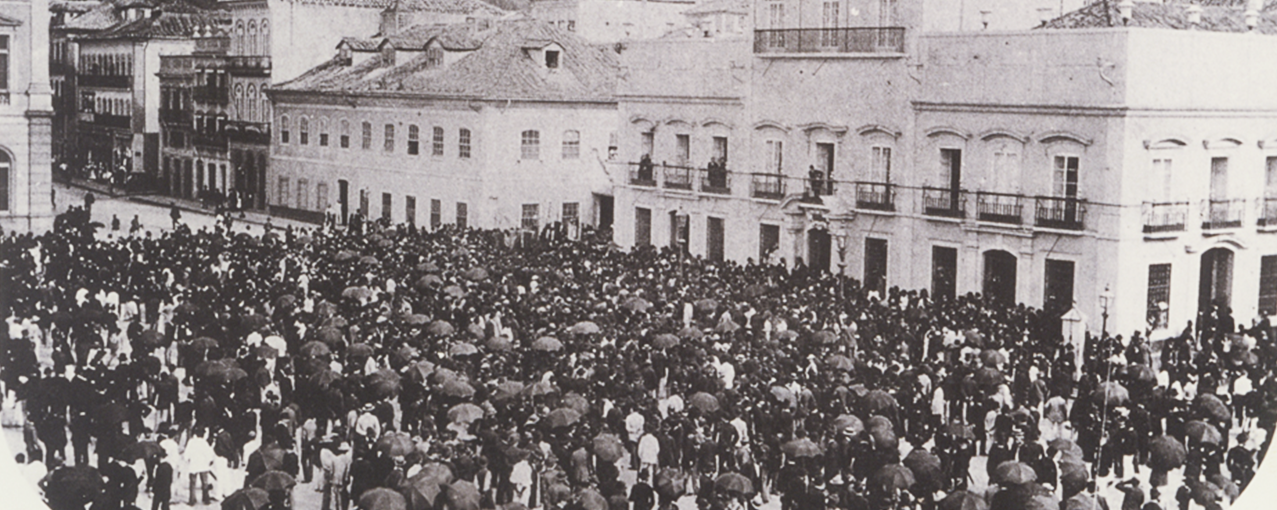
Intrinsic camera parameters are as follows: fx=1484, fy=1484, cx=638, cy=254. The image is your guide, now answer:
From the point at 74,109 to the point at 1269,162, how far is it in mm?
44196

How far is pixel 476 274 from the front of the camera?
124 feet

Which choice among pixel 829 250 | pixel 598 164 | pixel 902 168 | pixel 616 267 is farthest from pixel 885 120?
pixel 598 164

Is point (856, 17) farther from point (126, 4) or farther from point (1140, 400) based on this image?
point (126, 4)

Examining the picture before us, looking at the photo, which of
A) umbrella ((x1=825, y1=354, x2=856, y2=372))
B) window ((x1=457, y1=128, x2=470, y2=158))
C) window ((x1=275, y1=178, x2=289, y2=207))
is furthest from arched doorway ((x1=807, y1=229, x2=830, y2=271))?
window ((x1=275, y1=178, x2=289, y2=207))

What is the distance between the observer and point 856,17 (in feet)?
143

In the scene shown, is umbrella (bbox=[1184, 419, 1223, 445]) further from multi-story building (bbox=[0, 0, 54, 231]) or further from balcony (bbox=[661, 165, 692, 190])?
multi-story building (bbox=[0, 0, 54, 231])

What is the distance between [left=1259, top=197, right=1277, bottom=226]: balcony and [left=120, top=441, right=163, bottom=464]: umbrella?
2747 centimetres

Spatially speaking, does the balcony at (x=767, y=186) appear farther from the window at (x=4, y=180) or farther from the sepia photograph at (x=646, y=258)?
the window at (x=4, y=180)

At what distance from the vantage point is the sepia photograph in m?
22.6

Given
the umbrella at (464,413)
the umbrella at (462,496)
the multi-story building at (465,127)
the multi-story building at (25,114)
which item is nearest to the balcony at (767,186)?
the multi-story building at (465,127)

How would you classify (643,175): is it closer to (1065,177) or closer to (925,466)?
(1065,177)

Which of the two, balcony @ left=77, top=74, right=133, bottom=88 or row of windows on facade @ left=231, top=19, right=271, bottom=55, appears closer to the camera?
balcony @ left=77, top=74, right=133, bottom=88

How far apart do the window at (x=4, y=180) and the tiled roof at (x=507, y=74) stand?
56.8 feet

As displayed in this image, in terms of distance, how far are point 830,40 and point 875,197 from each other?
16.6ft
